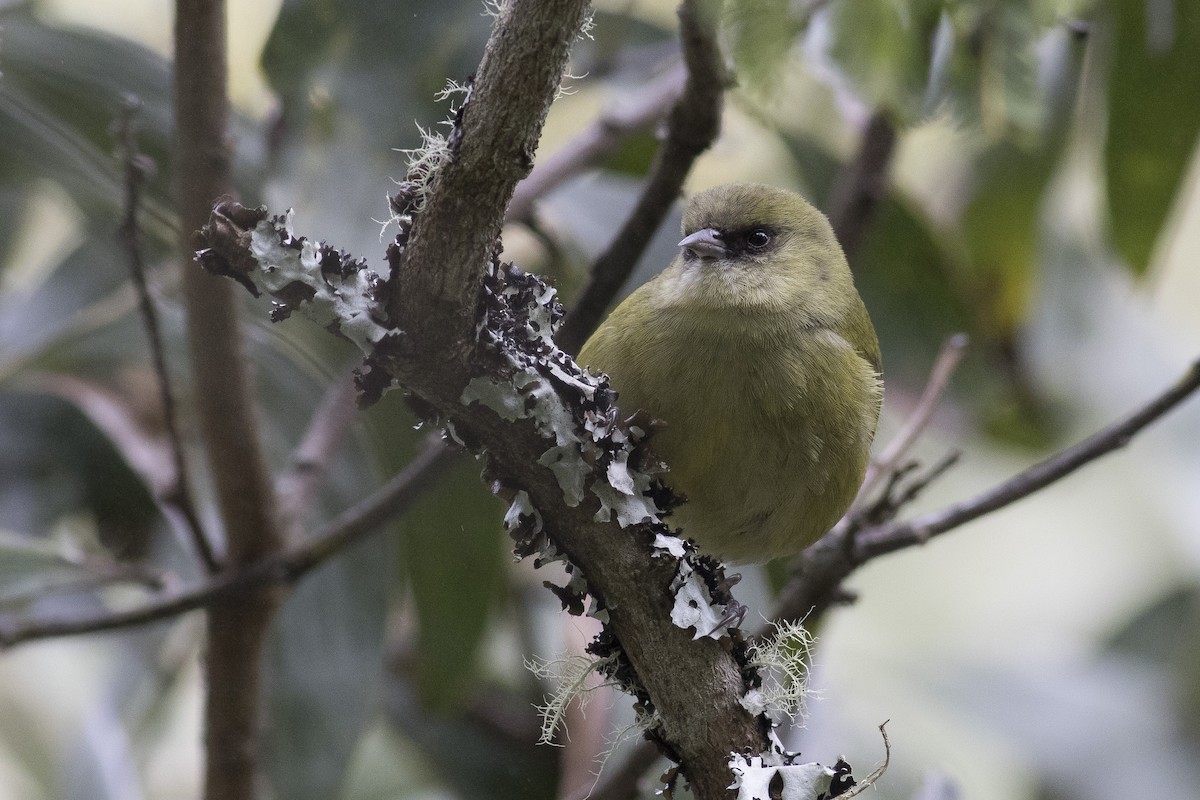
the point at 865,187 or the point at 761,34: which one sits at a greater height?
the point at 865,187

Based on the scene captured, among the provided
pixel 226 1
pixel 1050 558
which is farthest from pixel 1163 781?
pixel 226 1

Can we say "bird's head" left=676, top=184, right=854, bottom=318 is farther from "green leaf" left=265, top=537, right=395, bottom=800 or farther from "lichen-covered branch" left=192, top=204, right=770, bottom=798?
"green leaf" left=265, top=537, right=395, bottom=800

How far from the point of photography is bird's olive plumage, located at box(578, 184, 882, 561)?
6.41 ft

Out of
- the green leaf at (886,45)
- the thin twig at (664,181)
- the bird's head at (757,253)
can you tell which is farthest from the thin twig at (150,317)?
the green leaf at (886,45)

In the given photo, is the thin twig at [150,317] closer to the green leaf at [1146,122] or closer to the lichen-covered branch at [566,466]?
the lichen-covered branch at [566,466]

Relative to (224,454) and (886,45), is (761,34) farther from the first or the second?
(224,454)

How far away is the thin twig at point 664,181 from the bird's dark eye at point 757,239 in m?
0.15

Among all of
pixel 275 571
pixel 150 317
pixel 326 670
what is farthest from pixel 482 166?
pixel 326 670

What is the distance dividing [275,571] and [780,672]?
1183mm

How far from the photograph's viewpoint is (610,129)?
9.63 ft

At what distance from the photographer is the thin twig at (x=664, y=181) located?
2.04m

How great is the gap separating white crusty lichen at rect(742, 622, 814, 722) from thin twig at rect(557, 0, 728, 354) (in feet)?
2.15

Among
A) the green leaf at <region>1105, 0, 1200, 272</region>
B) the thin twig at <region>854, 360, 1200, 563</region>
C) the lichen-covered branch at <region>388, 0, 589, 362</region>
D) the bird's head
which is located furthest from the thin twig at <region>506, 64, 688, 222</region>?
the lichen-covered branch at <region>388, 0, 589, 362</region>

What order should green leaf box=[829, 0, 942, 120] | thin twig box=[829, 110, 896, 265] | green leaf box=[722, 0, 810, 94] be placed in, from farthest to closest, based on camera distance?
thin twig box=[829, 110, 896, 265]
green leaf box=[829, 0, 942, 120]
green leaf box=[722, 0, 810, 94]
